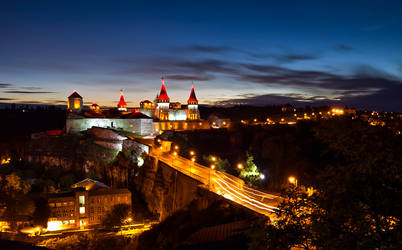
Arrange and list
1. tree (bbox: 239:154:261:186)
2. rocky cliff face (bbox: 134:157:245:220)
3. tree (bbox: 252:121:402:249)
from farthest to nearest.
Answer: tree (bbox: 239:154:261:186)
rocky cliff face (bbox: 134:157:245:220)
tree (bbox: 252:121:402:249)

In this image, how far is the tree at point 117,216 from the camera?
113 ft

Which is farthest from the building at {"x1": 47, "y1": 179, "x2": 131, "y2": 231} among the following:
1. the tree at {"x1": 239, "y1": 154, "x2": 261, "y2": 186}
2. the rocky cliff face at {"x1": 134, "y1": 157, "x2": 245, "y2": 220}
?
the tree at {"x1": 239, "y1": 154, "x2": 261, "y2": 186}

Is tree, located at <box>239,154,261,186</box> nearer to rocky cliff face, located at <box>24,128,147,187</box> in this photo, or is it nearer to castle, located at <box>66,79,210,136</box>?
rocky cliff face, located at <box>24,128,147,187</box>

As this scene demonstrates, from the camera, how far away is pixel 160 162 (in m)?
38.1

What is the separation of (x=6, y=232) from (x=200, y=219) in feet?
79.2

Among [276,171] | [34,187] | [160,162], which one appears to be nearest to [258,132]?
[276,171]

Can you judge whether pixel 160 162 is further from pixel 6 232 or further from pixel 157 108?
pixel 157 108

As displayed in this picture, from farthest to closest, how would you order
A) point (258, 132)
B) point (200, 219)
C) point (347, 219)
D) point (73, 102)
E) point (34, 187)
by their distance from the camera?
point (73, 102) → point (258, 132) → point (34, 187) → point (200, 219) → point (347, 219)

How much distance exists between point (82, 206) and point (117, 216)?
459cm

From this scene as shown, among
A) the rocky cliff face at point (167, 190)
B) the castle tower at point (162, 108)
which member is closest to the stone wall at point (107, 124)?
the castle tower at point (162, 108)

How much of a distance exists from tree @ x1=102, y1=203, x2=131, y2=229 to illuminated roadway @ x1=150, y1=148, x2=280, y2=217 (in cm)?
775

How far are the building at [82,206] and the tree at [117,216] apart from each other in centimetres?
61

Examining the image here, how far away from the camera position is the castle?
176ft

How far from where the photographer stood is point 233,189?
84.3ft
